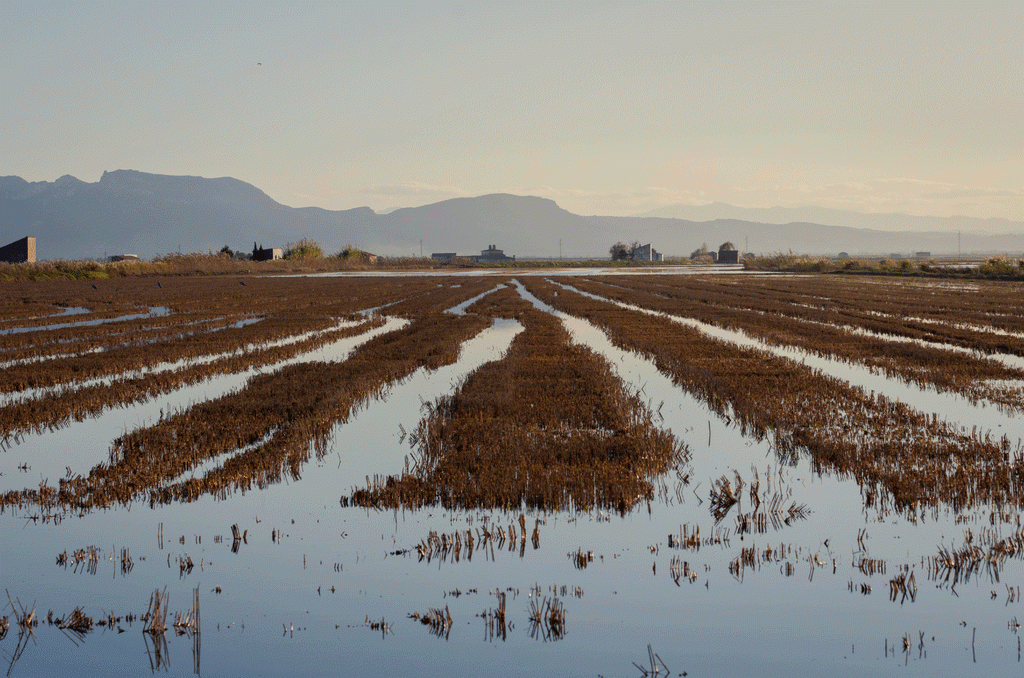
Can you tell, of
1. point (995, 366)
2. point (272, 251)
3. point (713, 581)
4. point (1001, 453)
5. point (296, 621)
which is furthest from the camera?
point (272, 251)

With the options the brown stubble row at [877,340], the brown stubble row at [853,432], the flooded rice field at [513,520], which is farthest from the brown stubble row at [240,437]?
the brown stubble row at [877,340]

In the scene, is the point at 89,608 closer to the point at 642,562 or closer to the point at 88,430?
the point at 642,562

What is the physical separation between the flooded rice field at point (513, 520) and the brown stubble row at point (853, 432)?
55mm

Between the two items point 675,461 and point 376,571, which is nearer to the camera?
point 376,571

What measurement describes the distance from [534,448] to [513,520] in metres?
2.22

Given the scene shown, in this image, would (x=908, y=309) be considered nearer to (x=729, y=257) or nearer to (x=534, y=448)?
(x=534, y=448)

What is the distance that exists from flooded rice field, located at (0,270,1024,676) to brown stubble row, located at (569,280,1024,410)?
216mm

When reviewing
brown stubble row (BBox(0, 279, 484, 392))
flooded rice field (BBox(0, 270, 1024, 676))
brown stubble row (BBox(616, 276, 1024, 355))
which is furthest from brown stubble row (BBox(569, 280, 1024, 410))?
brown stubble row (BBox(0, 279, 484, 392))

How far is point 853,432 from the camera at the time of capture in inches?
390

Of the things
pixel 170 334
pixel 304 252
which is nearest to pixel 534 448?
pixel 170 334

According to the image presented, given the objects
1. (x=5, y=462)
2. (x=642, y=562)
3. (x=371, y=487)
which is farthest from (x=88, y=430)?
(x=642, y=562)

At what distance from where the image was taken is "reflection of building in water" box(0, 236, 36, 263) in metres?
79.8

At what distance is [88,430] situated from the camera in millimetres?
10531

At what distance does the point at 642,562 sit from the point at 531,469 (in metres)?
2.39
